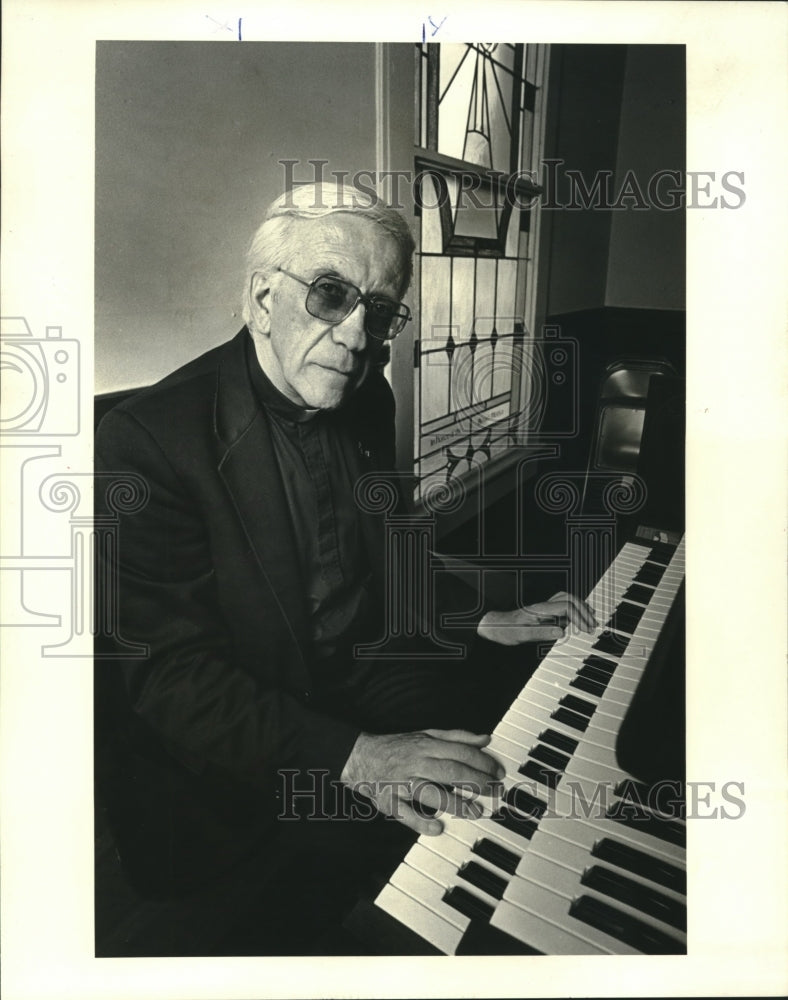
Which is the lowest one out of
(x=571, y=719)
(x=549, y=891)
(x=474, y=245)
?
(x=549, y=891)

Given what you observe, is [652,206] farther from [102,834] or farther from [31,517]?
[102,834]

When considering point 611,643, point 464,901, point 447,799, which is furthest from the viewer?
point 611,643

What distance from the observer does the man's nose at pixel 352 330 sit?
1383 mm

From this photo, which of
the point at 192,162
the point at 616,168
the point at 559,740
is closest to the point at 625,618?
the point at 559,740

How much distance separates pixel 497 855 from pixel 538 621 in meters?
0.41

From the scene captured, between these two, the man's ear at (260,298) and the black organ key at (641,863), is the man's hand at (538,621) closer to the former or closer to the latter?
the black organ key at (641,863)

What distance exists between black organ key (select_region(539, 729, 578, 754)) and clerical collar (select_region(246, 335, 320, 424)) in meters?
0.68

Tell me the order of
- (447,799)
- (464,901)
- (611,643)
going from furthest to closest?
1. (611,643)
2. (447,799)
3. (464,901)

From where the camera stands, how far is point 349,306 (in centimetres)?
138

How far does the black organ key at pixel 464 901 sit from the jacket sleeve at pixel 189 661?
0.29 m

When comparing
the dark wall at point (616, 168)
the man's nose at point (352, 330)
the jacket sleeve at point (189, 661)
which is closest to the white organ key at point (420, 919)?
the jacket sleeve at point (189, 661)

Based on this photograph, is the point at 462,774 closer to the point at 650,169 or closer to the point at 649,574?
the point at 649,574

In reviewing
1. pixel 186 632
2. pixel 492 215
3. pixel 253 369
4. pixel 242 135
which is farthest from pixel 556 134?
pixel 186 632

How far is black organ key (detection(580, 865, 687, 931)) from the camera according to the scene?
1.26 metres
